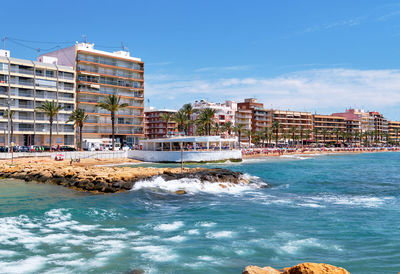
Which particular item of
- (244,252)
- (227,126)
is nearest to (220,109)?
(227,126)

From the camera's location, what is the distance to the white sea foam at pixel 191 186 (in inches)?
1213

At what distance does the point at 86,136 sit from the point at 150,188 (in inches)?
2721

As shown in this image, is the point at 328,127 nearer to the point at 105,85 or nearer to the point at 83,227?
the point at 105,85

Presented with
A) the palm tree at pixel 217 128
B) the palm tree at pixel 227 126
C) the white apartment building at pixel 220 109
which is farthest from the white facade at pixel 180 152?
the white apartment building at pixel 220 109

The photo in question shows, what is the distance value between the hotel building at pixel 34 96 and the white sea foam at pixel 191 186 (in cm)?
5924

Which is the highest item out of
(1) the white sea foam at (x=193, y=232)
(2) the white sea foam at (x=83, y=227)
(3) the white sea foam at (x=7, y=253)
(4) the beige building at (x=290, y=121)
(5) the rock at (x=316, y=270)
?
(4) the beige building at (x=290, y=121)

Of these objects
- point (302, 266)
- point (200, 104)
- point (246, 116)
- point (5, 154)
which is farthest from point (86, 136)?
point (302, 266)

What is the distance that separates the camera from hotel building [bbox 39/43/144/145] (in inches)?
3718

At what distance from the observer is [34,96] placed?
85062 millimetres

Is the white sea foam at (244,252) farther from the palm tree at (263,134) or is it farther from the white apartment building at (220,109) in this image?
the palm tree at (263,134)

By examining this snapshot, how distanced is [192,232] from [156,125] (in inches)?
5299

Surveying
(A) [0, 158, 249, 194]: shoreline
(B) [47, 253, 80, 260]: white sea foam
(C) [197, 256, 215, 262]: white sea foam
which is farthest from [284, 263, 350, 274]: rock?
(A) [0, 158, 249, 194]: shoreline

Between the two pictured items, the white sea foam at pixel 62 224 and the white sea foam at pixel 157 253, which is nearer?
the white sea foam at pixel 157 253

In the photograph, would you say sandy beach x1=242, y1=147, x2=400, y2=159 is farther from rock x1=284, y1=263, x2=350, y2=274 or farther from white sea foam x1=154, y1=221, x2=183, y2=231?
rock x1=284, y1=263, x2=350, y2=274
